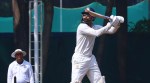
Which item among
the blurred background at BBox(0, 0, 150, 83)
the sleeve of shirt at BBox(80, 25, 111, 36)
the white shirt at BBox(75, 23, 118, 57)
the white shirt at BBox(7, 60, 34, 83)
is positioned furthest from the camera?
the blurred background at BBox(0, 0, 150, 83)

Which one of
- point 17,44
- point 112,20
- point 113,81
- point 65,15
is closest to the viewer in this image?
point 112,20

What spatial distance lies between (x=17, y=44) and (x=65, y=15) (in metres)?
3.87

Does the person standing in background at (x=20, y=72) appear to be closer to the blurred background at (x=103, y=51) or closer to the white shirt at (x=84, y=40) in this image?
the white shirt at (x=84, y=40)

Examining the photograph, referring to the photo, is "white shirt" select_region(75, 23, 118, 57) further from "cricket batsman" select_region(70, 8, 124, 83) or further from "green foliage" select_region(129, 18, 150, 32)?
"green foliage" select_region(129, 18, 150, 32)

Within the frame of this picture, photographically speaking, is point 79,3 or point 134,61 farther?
point 79,3

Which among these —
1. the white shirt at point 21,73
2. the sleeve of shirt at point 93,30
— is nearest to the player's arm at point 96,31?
the sleeve of shirt at point 93,30

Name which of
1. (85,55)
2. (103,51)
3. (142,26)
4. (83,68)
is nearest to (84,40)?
(85,55)

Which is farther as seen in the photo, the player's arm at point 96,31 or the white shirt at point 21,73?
the white shirt at point 21,73

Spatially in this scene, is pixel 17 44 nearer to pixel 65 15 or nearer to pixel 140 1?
pixel 65 15

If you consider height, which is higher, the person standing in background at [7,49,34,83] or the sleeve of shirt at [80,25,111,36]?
the sleeve of shirt at [80,25,111,36]

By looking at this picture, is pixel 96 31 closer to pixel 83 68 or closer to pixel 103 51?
pixel 83 68

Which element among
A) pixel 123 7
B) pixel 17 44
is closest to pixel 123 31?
pixel 123 7

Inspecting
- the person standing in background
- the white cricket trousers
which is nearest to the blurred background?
the person standing in background

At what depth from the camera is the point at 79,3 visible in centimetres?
2148
